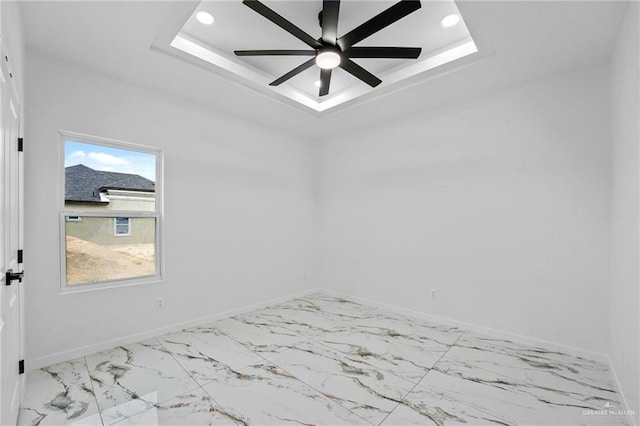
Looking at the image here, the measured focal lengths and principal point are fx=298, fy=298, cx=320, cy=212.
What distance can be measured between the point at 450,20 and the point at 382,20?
3.23 feet

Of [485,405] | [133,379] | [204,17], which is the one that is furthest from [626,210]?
[133,379]

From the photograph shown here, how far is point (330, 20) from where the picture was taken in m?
2.12

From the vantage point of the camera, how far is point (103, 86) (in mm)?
3008

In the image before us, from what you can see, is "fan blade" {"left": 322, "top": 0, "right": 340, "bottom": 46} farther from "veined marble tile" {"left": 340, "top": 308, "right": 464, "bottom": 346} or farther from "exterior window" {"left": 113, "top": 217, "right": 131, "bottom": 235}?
"veined marble tile" {"left": 340, "top": 308, "right": 464, "bottom": 346}

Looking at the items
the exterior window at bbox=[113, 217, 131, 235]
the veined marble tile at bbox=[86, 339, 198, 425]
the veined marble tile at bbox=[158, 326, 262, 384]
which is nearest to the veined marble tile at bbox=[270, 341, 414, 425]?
the veined marble tile at bbox=[158, 326, 262, 384]

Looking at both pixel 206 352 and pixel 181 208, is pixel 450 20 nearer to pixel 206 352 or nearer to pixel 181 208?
pixel 181 208

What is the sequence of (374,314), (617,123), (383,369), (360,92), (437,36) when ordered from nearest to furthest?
1. (617,123)
2. (383,369)
3. (437,36)
4. (360,92)
5. (374,314)

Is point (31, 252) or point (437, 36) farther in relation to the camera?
point (437, 36)

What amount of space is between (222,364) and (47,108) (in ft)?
9.23

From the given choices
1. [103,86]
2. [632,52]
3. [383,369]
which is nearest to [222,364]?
[383,369]

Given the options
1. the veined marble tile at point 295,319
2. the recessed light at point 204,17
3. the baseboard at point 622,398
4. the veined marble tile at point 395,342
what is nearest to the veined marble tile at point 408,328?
the veined marble tile at point 395,342

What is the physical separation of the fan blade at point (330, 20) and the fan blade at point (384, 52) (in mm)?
183

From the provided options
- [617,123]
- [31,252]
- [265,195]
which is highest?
[617,123]

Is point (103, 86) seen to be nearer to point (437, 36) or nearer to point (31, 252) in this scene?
point (31, 252)
